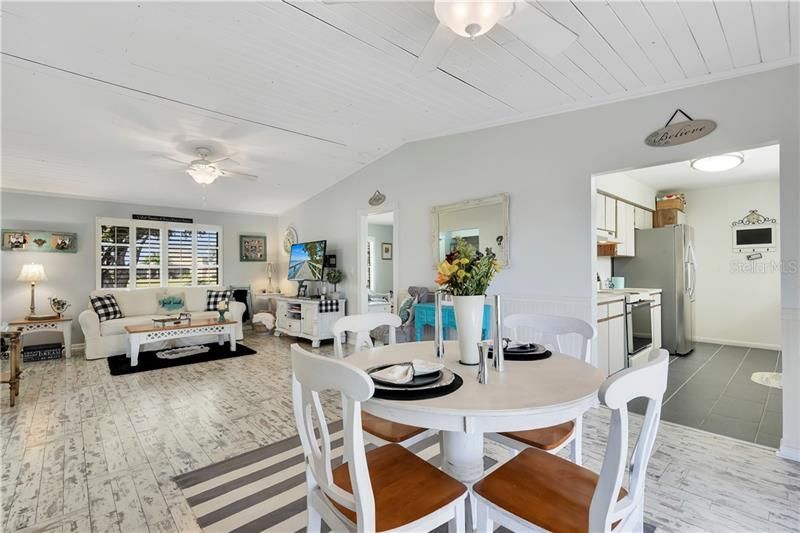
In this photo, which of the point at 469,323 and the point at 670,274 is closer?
the point at 469,323

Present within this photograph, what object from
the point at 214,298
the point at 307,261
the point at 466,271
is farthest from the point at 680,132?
the point at 214,298

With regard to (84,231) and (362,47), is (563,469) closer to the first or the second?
(362,47)

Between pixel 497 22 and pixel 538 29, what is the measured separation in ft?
0.71

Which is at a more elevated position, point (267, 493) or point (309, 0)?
point (309, 0)

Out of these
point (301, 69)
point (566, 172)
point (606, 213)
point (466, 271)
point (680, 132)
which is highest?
point (301, 69)

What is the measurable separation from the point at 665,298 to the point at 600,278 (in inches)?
35.4

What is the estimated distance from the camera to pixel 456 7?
5.20 feet

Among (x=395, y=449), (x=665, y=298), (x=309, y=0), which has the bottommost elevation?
(x=395, y=449)

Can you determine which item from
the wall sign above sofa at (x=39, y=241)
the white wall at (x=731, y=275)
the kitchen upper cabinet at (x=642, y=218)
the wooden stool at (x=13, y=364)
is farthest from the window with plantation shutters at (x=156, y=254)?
the white wall at (x=731, y=275)

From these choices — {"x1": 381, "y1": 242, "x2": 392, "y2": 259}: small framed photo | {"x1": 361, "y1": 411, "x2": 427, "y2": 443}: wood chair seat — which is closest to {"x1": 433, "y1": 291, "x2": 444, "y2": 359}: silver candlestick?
{"x1": 361, "y1": 411, "x2": 427, "y2": 443}: wood chair seat

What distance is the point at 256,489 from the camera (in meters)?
1.98

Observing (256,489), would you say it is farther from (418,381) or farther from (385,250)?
(385,250)

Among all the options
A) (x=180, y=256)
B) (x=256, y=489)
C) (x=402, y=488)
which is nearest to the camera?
(x=402, y=488)

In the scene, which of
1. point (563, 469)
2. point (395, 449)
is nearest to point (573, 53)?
point (563, 469)
